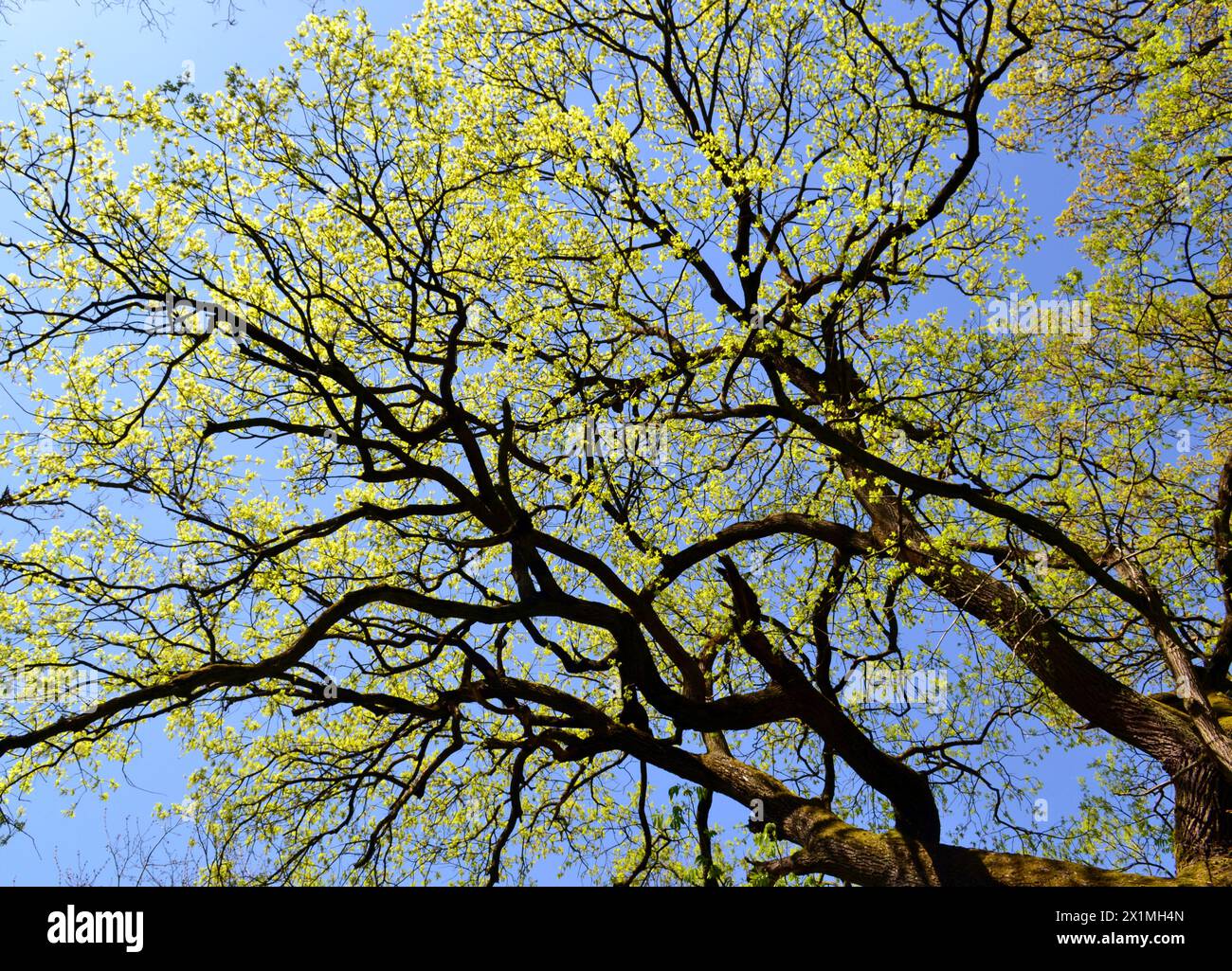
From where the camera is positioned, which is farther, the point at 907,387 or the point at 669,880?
the point at 669,880

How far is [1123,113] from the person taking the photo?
45.2ft

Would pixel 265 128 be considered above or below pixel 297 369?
above

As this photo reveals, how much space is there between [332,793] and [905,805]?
21.1ft

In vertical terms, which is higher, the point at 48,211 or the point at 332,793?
the point at 48,211

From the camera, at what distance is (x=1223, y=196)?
390 inches

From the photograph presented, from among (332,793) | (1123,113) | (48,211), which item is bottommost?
(332,793)
